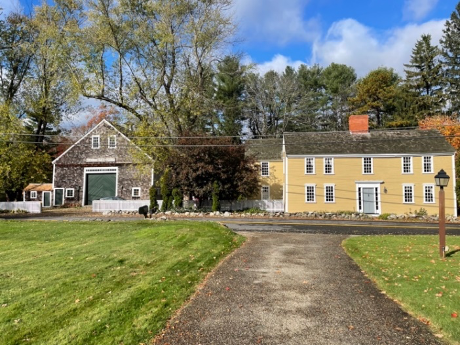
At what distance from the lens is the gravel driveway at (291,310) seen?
452 cm

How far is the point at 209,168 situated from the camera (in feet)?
87.8

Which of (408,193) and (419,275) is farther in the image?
(408,193)

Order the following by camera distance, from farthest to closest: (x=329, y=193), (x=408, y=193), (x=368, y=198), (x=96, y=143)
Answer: (x=96, y=143), (x=329, y=193), (x=368, y=198), (x=408, y=193)

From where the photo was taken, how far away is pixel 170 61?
30.5 meters

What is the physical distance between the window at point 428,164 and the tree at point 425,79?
18.7 meters

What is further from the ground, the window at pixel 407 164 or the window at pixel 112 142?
the window at pixel 112 142

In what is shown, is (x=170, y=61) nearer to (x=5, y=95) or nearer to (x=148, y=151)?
(x=148, y=151)

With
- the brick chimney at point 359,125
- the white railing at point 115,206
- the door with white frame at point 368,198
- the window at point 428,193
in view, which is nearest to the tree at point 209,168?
the white railing at point 115,206

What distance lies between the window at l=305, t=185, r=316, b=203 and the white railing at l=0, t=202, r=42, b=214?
76.6 feet

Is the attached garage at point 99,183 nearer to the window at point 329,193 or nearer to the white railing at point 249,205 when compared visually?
the white railing at point 249,205

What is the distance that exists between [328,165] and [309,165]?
1620mm

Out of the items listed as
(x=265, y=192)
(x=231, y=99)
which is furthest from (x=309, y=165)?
(x=231, y=99)

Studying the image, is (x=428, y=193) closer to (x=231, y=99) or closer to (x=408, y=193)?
(x=408, y=193)

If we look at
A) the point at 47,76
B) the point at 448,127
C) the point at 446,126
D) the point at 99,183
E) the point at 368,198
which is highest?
the point at 47,76
